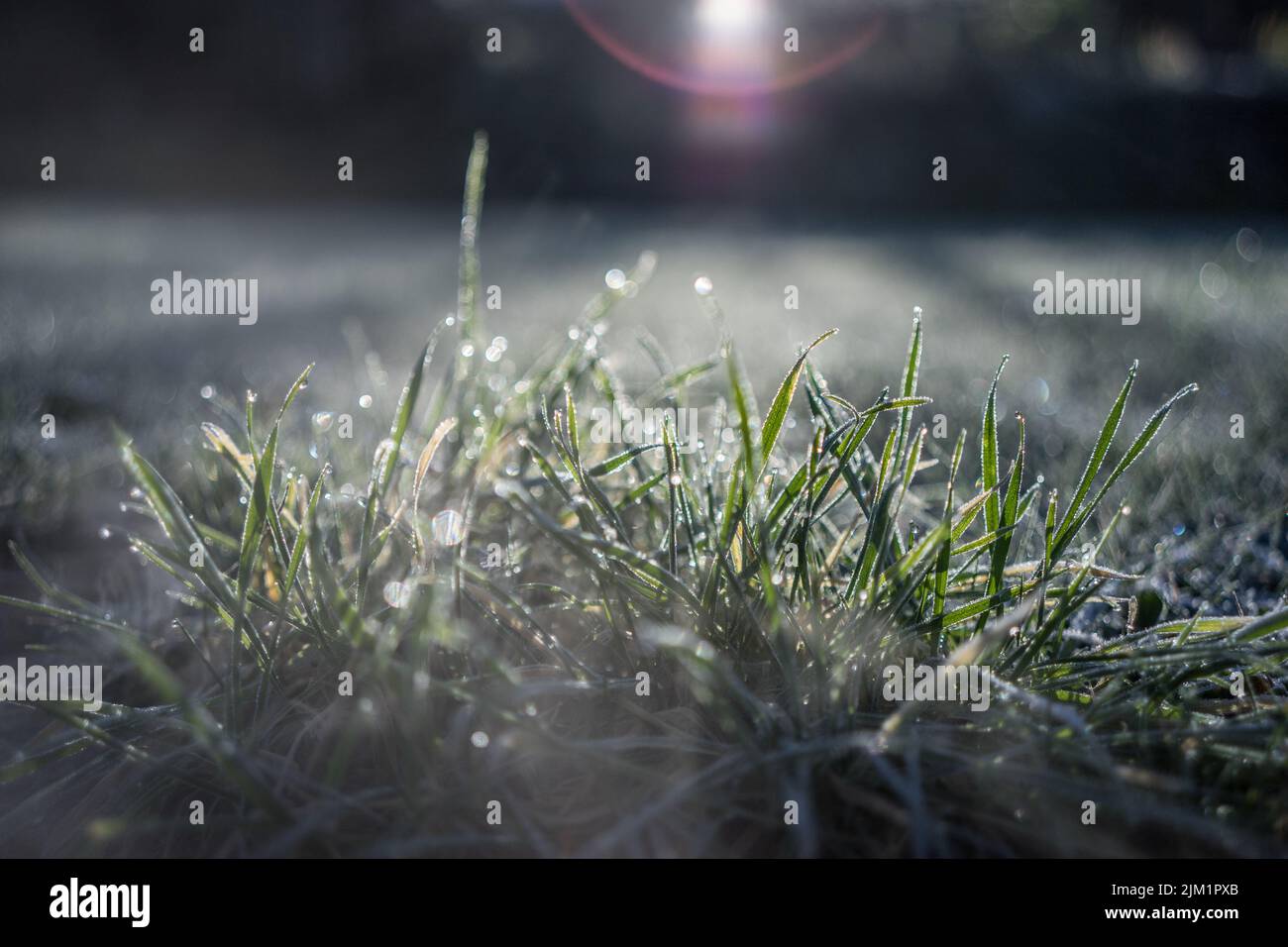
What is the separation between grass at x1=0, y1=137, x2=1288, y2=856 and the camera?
735 mm

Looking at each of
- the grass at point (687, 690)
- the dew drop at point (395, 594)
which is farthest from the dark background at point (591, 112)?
the dew drop at point (395, 594)

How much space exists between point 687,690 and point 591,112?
9.93 m

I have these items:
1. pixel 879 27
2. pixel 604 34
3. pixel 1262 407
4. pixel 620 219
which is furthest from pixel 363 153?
pixel 1262 407

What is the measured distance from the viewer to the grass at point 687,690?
735 millimetres

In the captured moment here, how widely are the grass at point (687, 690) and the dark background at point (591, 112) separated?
7.88 meters

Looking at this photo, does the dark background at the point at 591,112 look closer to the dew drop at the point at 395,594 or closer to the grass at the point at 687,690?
the grass at the point at 687,690

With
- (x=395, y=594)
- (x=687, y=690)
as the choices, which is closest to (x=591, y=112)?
(x=395, y=594)

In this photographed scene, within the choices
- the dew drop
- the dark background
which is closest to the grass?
the dew drop

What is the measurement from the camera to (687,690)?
87 cm

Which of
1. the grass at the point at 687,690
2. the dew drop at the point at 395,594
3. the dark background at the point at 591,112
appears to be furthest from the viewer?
the dark background at the point at 591,112

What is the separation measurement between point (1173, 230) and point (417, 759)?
21.9ft

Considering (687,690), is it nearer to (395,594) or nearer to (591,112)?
(395,594)

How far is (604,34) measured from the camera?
11.0 metres

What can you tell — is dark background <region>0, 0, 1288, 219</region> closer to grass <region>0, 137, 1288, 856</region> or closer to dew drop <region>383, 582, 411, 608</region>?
grass <region>0, 137, 1288, 856</region>
